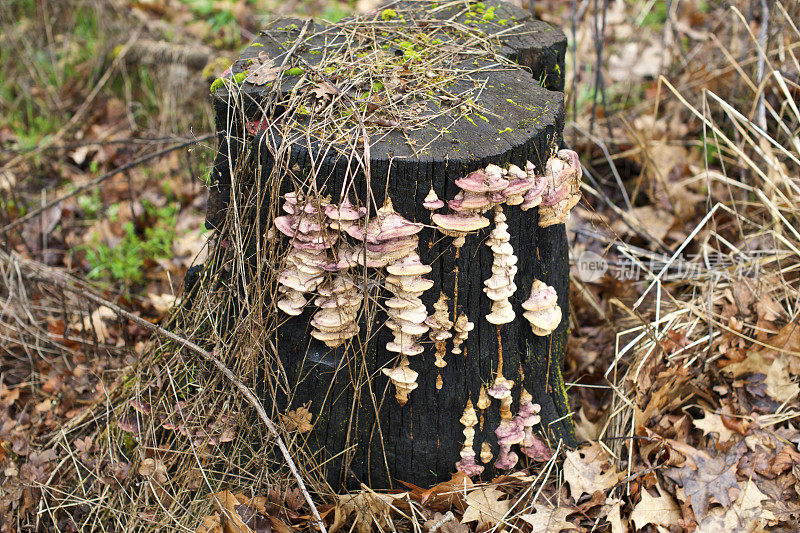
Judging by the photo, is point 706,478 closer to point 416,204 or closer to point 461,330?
point 461,330

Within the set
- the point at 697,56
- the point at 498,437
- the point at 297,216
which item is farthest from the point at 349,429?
the point at 697,56

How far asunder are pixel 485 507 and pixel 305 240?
136cm

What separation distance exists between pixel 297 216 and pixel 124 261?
2589 millimetres

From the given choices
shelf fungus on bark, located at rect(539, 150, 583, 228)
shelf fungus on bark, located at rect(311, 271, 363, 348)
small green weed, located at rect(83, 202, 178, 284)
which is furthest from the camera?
small green weed, located at rect(83, 202, 178, 284)

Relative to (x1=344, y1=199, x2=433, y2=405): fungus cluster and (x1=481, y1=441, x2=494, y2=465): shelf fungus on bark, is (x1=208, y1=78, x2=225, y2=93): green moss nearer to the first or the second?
(x1=344, y1=199, x2=433, y2=405): fungus cluster

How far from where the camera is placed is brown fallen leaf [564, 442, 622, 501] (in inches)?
Answer: 108

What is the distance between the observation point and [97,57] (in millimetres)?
6164

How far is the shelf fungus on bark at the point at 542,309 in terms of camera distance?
2598 millimetres

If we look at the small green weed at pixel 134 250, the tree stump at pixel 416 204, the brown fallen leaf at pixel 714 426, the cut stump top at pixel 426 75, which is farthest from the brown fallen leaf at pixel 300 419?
the small green weed at pixel 134 250

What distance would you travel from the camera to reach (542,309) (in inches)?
103

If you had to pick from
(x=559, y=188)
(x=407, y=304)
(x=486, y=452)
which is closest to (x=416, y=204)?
(x=407, y=304)

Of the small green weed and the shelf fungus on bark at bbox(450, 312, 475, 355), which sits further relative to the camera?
the small green weed

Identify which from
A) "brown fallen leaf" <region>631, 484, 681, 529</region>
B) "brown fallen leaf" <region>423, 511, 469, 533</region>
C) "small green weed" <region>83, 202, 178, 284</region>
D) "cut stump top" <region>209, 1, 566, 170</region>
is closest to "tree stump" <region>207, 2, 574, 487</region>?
"cut stump top" <region>209, 1, 566, 170</region>

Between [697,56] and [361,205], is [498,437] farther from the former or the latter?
[697,56]
